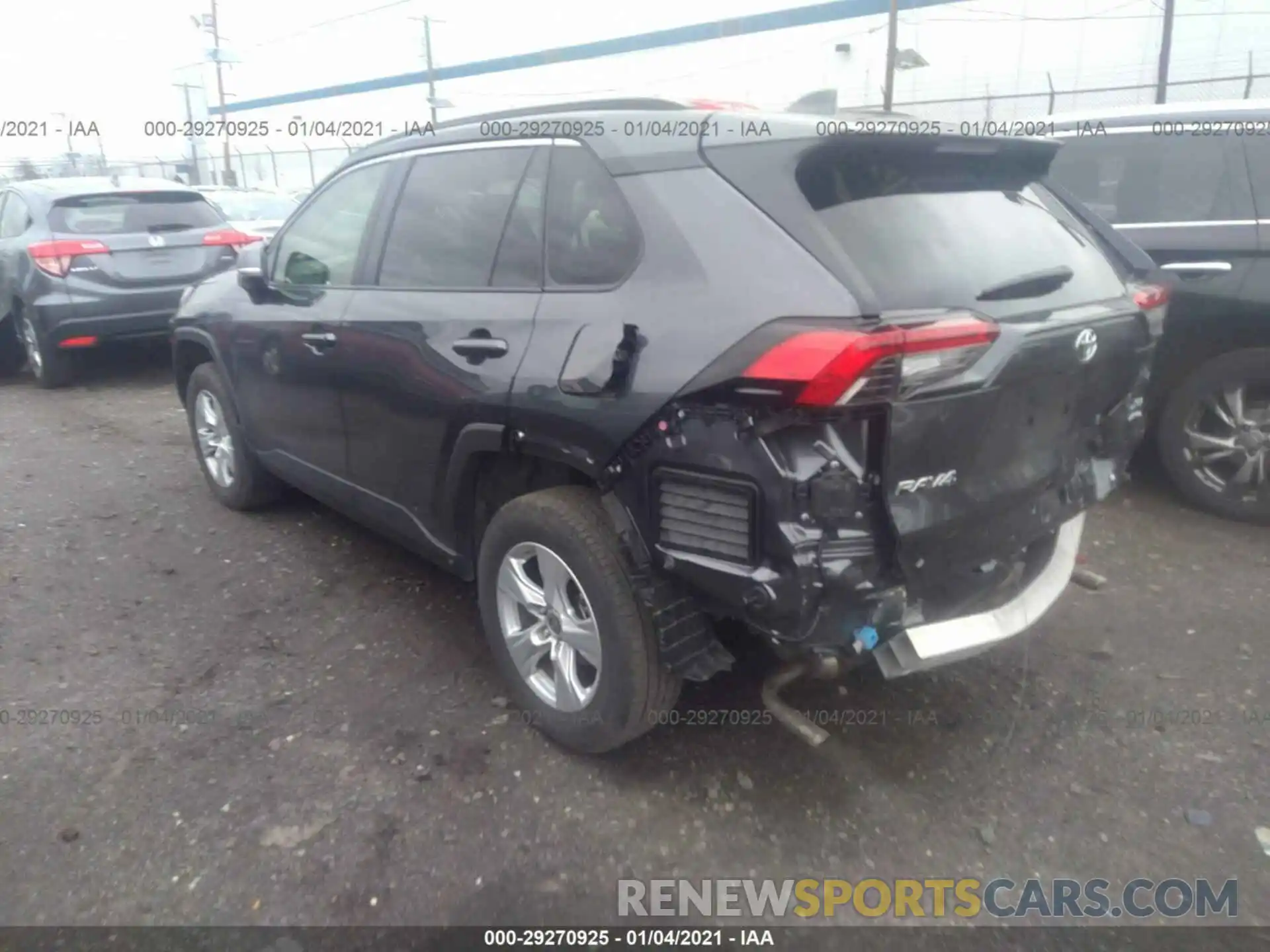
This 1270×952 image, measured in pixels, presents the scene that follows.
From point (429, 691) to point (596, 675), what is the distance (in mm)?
825

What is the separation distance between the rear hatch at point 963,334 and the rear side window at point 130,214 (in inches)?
270

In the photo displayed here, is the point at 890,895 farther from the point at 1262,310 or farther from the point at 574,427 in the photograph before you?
the point at 1262,310

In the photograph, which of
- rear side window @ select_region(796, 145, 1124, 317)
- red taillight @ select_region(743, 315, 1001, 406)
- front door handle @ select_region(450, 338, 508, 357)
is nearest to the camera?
red taillight @ select_region(743, 315, 1001, 406)

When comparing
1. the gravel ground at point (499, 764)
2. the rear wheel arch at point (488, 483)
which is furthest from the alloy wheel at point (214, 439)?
the rear wheel arch at point (488, 483)

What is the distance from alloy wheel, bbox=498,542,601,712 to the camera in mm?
2818

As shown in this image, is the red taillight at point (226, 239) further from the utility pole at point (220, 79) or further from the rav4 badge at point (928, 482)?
the utility pole at point (220, 79)

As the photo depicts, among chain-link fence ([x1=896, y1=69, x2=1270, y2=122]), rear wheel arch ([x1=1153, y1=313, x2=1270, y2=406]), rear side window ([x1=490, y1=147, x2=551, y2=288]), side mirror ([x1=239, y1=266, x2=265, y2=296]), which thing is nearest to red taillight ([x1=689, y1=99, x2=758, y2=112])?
rear side window ([x1=490, y1=147, x2=551, y2=288])

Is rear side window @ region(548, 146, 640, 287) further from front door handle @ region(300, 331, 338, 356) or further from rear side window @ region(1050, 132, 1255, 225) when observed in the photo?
rear side window @ region(1050, 132, 1255, 225)

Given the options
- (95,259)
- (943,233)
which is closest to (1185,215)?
(943,233)

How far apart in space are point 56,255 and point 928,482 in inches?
291

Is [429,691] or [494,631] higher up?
[494,631]

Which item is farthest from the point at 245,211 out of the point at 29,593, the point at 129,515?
the point at 29,593

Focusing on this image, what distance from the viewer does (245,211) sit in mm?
13492

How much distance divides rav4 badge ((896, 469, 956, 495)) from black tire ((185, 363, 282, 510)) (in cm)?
337
